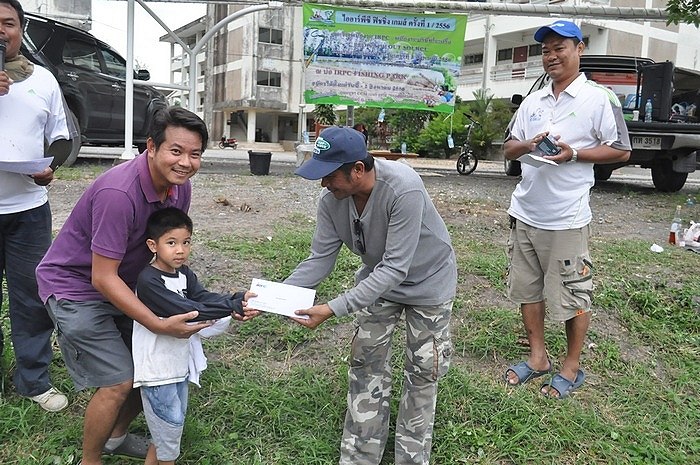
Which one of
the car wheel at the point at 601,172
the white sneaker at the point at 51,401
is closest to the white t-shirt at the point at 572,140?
the white sneaker at the point at 51,401

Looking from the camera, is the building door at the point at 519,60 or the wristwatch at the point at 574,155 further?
the building door at the point at 519,60

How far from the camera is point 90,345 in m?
2.25

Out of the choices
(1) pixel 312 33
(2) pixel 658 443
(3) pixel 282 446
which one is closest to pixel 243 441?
(3) pixel 282 446

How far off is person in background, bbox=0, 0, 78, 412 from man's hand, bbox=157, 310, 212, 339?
3.35 ft

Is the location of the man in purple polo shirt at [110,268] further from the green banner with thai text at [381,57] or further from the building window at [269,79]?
the building window at [269,79]

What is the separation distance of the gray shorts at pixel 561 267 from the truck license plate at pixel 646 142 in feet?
20.5

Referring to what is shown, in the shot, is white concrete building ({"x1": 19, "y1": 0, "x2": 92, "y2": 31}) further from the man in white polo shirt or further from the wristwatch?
the wristwatch

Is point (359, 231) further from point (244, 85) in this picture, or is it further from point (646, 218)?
point (244, 85)

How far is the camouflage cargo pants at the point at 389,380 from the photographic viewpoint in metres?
2.55

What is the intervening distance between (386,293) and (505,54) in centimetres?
3198

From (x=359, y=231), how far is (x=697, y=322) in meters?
2.73

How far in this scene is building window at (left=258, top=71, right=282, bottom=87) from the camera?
4041 cm

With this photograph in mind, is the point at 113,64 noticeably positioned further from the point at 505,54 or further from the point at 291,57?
the point at 291,57

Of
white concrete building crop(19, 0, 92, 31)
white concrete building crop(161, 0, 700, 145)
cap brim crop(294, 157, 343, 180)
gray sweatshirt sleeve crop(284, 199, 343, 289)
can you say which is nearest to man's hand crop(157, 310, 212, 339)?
gray sweatshirt sleeve crop(284, 199, 343, 289)
